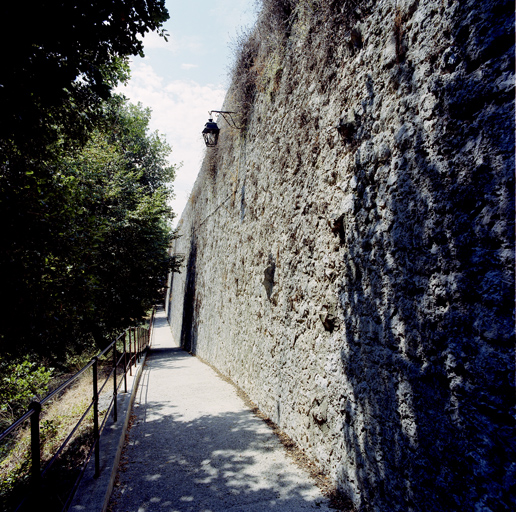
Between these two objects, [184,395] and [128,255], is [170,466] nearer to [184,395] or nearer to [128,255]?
[184,395]

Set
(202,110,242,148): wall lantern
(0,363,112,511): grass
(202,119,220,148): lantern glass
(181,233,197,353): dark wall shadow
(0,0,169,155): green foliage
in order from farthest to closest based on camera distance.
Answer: (181,233,197,353): dark wall shadow → (202,119,220,148): lantern glass → (202,110,242,148): wall lantern → (0,363,112,511): grass → (0,0,169,155): green foliage

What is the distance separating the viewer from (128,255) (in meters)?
12.4

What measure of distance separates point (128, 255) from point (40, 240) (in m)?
8.12

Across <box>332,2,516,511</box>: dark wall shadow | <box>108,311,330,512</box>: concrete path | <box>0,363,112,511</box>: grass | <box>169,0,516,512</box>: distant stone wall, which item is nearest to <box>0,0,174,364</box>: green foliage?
<box>0,363,112,511</box>: grass

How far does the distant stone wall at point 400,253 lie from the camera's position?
5.77ft

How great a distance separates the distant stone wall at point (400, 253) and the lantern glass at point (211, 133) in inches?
176

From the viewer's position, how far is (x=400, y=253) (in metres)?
2.39

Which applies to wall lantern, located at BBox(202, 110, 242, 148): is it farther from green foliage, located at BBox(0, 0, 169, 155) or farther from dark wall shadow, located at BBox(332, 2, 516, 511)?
dark wall shadow, located at BBox(332, 2, 516, 511)

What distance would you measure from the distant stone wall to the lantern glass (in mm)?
4476

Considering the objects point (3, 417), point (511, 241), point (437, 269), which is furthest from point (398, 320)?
point (3, 417)

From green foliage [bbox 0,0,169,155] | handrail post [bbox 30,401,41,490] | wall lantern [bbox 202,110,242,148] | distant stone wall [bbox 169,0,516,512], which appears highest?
wall lantern [bbox 202,110,242,148]

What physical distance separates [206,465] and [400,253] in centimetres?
271

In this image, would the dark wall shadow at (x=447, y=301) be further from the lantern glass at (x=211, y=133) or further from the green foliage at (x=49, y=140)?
the lantern glass at (x=211, y=133)

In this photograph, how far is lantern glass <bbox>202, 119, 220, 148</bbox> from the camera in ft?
29.9
